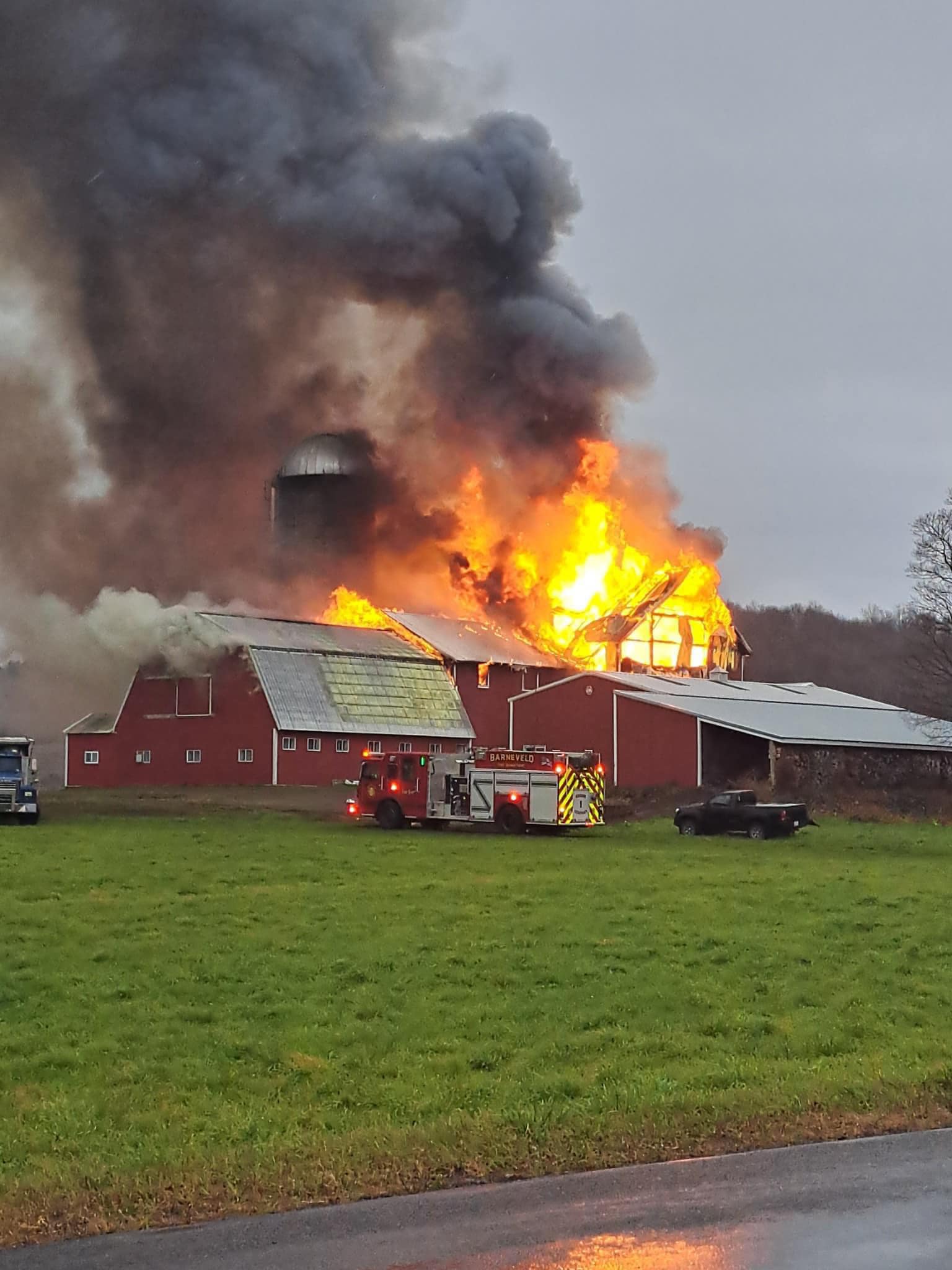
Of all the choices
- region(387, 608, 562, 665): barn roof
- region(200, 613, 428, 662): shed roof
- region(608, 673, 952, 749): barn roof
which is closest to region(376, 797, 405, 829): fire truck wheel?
region(200, 613, 428, 662): shed roof

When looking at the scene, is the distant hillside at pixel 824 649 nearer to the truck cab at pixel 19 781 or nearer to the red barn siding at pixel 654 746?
the red barn siding at pixel 654 746

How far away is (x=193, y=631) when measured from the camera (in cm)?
5162

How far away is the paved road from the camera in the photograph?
6.91 metres

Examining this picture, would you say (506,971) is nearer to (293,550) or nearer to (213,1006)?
(213,1006)

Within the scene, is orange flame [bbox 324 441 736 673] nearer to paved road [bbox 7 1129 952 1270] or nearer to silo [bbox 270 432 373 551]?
silo [bbox 270 432 373 551]

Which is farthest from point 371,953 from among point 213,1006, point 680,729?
point 680,729

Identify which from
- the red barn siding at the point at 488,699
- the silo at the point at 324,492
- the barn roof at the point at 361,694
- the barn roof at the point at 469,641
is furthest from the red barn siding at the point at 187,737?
the silo at the point at 324,492

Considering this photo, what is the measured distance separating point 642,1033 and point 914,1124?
3592 millimetres

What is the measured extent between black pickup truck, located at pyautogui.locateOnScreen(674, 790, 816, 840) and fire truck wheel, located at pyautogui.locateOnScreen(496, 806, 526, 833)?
4138 mm

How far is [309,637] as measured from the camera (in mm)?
55406

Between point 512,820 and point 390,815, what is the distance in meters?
3.30

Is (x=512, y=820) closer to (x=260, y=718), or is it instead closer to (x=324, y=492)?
(x=260, y=718)

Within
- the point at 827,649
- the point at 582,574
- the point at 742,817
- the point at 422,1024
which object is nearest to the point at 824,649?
the point at 827,649

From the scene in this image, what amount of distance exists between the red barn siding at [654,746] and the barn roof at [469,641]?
27.1 feet
